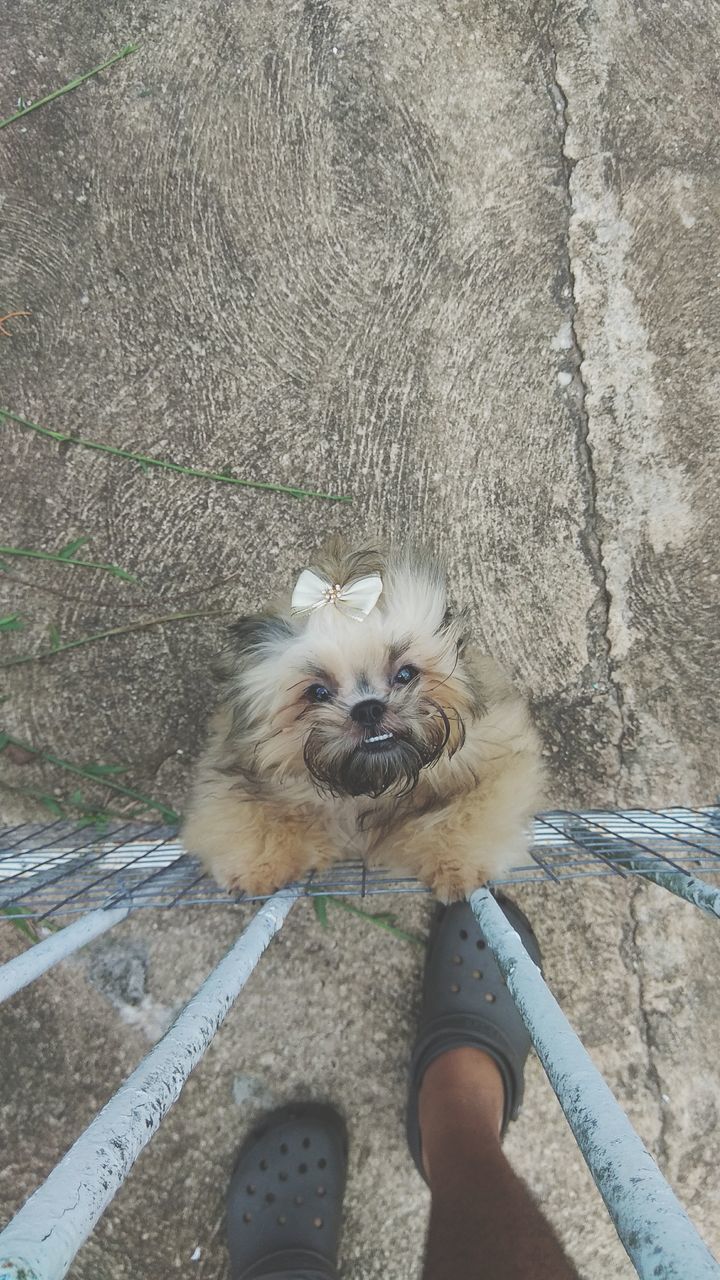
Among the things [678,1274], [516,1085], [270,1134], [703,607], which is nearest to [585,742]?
[703,607]

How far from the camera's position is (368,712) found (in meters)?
1.73

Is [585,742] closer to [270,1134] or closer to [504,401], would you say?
[504,401]

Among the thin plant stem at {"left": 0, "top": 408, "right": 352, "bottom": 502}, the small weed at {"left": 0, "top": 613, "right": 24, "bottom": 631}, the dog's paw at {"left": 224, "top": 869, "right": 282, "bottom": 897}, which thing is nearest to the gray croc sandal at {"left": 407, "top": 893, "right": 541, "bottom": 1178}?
the dog's paw at {"left": 224, "top": 869, "right": 282, "bottom": 897}

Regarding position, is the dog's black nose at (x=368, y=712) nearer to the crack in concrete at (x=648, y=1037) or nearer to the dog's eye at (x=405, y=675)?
the dog's eye at (x=405, y=675)

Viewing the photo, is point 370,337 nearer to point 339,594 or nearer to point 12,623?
point 339,594

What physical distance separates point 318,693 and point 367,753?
193 millimetres

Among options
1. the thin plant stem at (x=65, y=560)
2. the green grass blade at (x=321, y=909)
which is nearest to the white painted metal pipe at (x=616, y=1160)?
the green grass blade at (x=321, y=909)

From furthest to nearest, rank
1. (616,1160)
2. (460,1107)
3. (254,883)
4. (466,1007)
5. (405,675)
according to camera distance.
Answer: (466,1007)
(460,1107)
(254,883)
(405,675)
(616,1160)

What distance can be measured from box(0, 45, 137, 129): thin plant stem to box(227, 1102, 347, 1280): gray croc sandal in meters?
3.33

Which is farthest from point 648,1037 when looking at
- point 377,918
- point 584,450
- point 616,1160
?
point 584,450

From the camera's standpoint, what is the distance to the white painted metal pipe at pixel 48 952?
153 centimetres

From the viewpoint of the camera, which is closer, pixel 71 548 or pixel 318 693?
pixel 318 693

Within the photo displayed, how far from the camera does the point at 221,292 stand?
254 centimetres

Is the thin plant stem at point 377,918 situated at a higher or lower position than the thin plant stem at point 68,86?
lower
